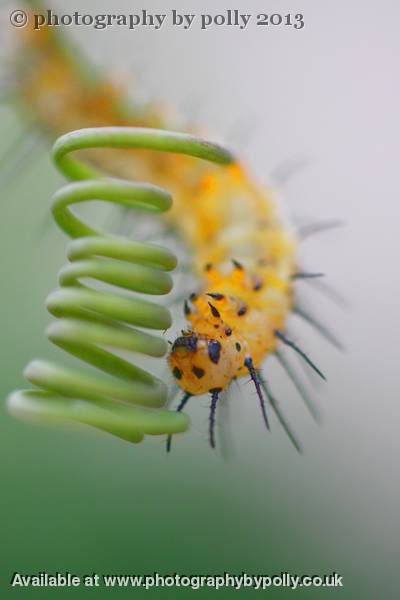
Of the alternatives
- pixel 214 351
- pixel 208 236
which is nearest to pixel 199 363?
pixel 214 351

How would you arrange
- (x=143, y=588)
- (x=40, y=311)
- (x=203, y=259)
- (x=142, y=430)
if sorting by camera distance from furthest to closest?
(x=40, y=311)
(x=143, y=588)
(x=203, y=259)
(x=142, y=430)

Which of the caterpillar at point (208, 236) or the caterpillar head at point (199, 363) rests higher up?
the caterpillar at point (208, 236)

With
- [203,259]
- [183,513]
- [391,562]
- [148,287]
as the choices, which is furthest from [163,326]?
[391,562]

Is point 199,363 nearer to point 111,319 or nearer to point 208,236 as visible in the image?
point 111,319

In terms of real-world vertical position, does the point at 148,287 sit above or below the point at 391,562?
above

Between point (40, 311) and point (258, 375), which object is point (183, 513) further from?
point (258, 375)
